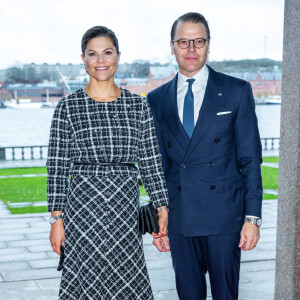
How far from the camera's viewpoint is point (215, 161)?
2.64m

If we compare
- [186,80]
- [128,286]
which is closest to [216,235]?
[128,286]

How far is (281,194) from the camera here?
3160 millimetres

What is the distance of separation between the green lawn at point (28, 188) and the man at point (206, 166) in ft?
23.0

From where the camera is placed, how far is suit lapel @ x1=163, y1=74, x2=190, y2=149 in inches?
106

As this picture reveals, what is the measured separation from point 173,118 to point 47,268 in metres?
3.19

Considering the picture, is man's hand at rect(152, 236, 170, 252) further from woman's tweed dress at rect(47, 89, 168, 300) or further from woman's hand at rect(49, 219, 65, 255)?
woman's hand at rect(49, 219, 65, 255)

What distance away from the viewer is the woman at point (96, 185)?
2.51 metres

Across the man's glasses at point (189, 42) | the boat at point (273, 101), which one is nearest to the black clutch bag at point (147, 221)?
the man's glasses at point (189, 42)

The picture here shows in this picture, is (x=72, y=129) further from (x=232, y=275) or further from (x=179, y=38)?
(x=232, y=275)

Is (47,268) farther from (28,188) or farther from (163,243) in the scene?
(28,188)

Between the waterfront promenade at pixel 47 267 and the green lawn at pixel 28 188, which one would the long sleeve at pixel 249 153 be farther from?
the green lawn at pixel 28 188

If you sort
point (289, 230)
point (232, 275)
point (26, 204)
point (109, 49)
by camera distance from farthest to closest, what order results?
point (26, 204) < point (289, 230) < point (232, 275) < point (109, 49)

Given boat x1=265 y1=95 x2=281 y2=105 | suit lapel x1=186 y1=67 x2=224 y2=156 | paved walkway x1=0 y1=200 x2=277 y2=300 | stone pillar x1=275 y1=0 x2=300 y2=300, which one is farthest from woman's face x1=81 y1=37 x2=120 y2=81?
boat x1=265 y1=95 x2=281 y2=105

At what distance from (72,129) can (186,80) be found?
0.65 meters
